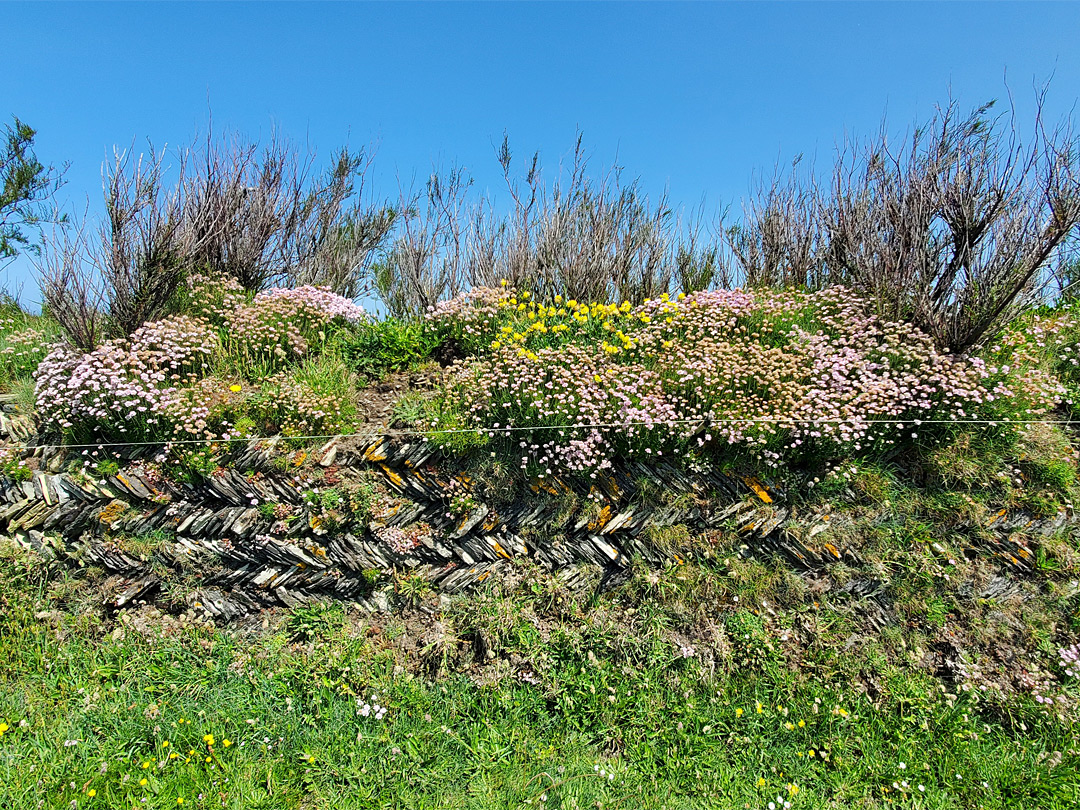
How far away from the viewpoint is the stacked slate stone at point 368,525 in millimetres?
4266

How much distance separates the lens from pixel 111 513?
439 centimetres

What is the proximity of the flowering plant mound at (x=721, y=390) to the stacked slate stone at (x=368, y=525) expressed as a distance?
345mm

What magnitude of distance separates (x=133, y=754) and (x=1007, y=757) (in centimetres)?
538

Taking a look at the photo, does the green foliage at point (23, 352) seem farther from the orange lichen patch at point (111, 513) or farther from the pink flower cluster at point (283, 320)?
the orange lichen patch at point (111, 513)

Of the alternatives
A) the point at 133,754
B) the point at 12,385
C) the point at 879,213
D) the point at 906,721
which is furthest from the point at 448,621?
the point at 879,213

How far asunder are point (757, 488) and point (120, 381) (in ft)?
17.0

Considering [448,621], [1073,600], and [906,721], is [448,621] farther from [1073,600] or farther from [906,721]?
[1073,600]

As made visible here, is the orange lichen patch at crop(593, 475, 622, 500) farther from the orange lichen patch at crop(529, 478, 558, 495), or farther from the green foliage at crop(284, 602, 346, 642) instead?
the green foliage at crop(284, 602, 346, 642)

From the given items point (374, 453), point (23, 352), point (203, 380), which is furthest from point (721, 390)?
point (23, 352)

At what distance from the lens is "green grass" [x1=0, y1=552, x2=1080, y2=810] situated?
3.26 metres

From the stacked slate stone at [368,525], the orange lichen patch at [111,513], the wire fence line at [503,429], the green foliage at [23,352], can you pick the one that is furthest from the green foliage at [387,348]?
the green foliage at [23,352]

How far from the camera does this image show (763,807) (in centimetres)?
332

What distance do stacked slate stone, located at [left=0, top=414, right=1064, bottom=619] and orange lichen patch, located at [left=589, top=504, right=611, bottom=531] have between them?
0.01 meters

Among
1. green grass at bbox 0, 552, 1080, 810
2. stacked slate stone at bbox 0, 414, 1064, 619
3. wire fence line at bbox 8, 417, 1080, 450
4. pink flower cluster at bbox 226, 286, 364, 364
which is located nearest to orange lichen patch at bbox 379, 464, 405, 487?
stacked slate stone at bbox 0, 414, 1064, 619
